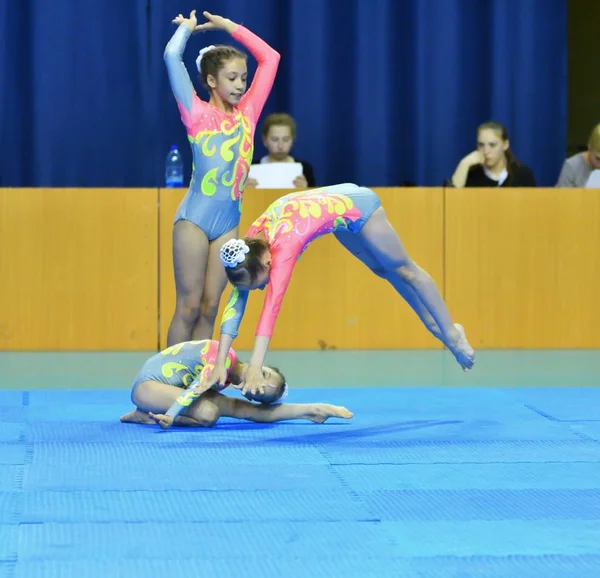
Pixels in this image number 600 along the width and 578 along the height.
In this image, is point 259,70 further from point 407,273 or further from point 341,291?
point 341,291

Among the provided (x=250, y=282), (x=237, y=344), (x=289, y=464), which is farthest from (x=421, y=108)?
(x=289, y=464)

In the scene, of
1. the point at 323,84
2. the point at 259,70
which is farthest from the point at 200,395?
the point at 323,84

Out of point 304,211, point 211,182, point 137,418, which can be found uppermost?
point 211,182

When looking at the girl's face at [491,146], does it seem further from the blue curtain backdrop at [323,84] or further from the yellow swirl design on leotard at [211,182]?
the yellow swirl design on leotard at [211,182]

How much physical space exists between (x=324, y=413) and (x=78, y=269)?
9.55ft

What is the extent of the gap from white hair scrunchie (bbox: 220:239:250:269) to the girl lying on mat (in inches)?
16.6

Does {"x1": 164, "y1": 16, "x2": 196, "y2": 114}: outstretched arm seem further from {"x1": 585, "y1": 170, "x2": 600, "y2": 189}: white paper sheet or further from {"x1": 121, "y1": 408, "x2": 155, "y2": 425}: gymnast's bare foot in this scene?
{"x1": 585, "y1": 170, "x2": 600, "y2": 189}: white paper sheet

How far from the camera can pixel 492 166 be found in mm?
7414

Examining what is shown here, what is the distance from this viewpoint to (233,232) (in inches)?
204

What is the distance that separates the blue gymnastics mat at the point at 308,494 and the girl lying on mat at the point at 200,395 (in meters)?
0.07

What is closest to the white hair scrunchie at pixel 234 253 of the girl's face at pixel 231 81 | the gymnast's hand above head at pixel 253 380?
the gymnast's hand above head at pixel 253 380

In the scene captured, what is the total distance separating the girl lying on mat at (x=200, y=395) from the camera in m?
4.48

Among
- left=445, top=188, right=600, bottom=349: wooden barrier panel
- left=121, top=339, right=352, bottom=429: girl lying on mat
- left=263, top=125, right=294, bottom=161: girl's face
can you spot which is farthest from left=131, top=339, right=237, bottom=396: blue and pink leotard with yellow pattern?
left=445, top=188, right=600, bottom=349: wooden barrier panel

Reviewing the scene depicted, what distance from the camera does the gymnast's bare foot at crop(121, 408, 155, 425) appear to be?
461 cm
